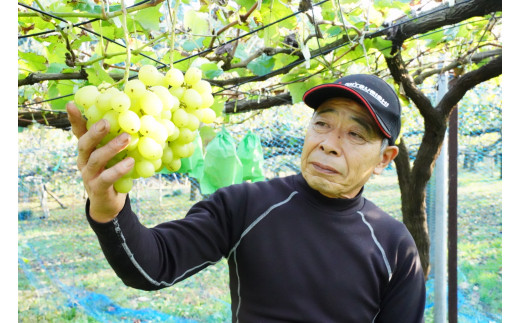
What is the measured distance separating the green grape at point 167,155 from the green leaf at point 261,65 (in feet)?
4.20

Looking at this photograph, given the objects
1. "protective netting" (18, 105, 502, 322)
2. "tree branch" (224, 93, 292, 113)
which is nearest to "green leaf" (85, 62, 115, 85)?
"tree branch" (224, 93, 292, 113)

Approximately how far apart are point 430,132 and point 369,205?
1620mm

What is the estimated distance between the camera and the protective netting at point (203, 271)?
493cm

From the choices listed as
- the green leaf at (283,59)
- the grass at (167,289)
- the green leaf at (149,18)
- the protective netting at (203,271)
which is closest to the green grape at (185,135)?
the green leaf at (149,18)

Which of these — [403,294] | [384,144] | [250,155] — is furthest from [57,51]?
[250,155]

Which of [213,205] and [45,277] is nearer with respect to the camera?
[213,205]

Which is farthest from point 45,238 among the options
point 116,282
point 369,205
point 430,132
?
point 369,205

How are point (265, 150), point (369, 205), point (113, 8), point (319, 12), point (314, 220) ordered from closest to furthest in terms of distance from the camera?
point (113, 8), point (314, 220), point (369, 205), point (319, 12), point (265, 150)

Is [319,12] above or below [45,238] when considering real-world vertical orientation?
above

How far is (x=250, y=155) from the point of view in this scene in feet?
10.9
